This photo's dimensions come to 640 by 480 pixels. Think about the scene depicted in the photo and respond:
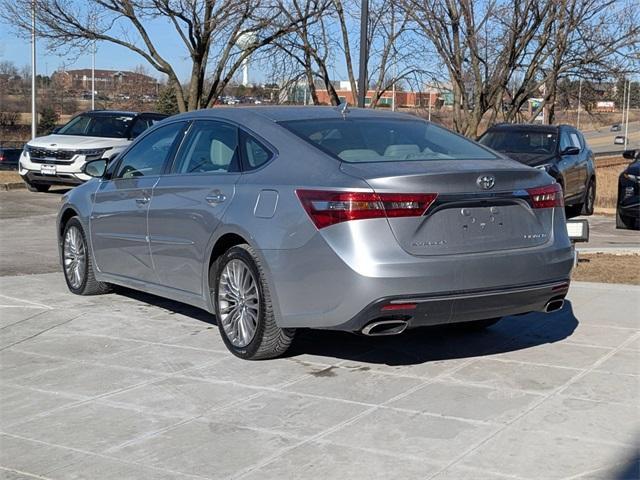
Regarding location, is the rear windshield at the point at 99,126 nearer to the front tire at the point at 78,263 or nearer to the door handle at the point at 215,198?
the front tire at the point at 78,263

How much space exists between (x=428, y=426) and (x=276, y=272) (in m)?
1.40

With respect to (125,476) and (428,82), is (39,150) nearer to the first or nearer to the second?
(428,82)

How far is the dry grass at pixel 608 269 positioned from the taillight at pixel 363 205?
4256mm

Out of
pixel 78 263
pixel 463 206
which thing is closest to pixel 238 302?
pixel 463 206

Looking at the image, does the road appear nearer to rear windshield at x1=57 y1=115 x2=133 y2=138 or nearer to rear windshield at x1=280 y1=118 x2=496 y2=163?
rear windshield at x1=57 y1=115 x2=133 y2=138

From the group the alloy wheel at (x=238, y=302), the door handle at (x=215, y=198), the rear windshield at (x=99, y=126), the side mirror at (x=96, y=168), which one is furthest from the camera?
the rear windshield at (x=99, y=126)

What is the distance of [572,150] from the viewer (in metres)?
15.6

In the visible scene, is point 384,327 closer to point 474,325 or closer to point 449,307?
point 449,307

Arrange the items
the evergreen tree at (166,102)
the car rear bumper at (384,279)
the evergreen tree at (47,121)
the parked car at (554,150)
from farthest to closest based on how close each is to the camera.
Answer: the evergreen tree at (47,121) → the evergreen tree at (166,102) → the parked car at (554,150) → the car rear bumper at (384,279)

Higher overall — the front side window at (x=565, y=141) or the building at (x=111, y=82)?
the building at (x=111, y=82)

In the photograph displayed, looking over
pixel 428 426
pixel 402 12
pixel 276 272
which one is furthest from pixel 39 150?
pixel 428 426

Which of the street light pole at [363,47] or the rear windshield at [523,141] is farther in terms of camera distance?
the rear windshield at [523,141]

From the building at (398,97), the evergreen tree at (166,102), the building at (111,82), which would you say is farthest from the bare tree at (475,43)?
the building at (111,82)

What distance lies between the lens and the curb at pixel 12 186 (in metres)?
20.0
